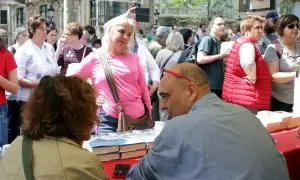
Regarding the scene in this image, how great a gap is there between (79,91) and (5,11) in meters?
46.0

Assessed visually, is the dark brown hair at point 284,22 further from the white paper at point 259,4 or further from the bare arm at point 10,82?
the bare arm at point 10,82

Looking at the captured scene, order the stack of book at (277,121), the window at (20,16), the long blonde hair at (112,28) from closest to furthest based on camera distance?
the stack of book at (277,121)
the long blonde hair at (112,28)
the window at (20,16)

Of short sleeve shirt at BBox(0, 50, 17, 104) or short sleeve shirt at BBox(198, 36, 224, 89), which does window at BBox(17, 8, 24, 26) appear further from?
short sleeve shirt at BBox(0, 50, 17, 104)

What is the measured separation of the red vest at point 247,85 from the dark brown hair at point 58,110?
2930 millimetres

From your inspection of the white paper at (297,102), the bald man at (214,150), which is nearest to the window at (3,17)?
the white paper at (297,102)

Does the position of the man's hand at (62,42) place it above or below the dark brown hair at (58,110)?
above

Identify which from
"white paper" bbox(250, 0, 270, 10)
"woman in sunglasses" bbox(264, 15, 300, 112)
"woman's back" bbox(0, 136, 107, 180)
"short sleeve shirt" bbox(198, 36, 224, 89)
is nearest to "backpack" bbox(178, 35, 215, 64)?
"short sleeve shirt" bbox(198, 36, 224, 89)

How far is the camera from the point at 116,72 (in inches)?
145

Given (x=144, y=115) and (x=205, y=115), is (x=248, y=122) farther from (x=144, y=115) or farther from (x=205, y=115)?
(x=144, y=115)

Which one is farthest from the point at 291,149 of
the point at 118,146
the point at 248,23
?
the point at 248,23

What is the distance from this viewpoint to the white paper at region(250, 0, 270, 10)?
5695mm

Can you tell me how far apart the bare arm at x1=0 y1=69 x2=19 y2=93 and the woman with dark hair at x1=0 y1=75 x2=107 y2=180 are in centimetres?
248

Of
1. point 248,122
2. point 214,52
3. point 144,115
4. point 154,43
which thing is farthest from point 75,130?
point 154,43

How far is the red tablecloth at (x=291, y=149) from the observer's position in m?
3.12
